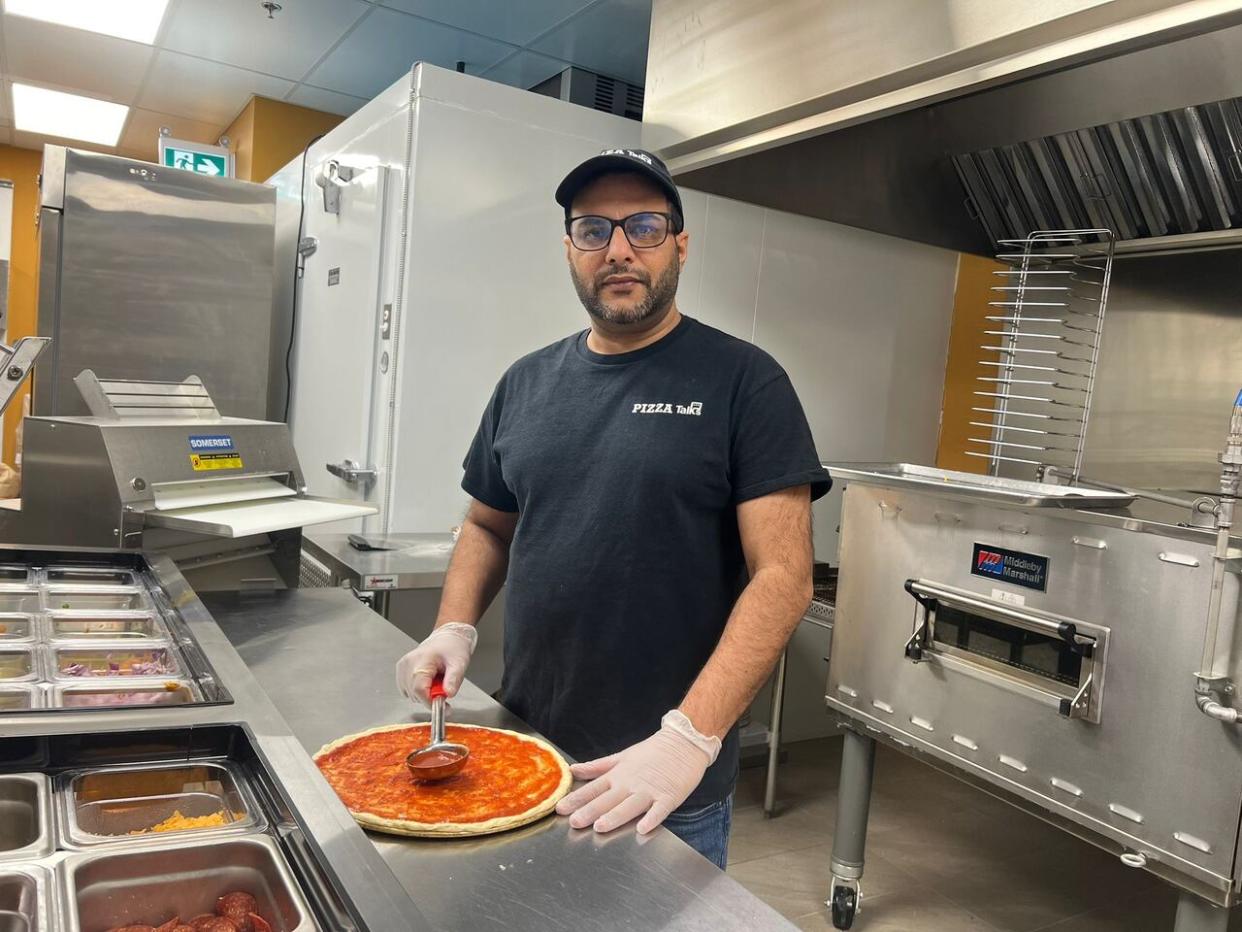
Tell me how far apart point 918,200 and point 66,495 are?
109 inches

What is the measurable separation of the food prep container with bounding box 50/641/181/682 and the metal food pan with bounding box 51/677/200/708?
4 centimetres

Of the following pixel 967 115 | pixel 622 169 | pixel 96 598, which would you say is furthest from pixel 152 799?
pixel 967 115

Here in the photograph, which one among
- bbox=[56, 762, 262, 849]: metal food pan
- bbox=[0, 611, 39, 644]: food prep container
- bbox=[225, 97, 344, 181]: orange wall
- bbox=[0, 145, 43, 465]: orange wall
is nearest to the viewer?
bbox=[56, 762, 262, 849]: metal food pan

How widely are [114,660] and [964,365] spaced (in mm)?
3668

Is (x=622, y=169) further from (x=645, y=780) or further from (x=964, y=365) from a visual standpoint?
(x=964, y=365)

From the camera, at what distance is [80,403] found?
3.69 metres

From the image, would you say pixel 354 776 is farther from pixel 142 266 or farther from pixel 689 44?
pixel 142 266

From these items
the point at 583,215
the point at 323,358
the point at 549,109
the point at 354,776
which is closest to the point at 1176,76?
the point at 583,215

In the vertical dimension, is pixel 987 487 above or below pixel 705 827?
above

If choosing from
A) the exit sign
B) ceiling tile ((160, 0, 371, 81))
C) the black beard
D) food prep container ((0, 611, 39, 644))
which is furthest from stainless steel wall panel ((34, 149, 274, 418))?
the black beard

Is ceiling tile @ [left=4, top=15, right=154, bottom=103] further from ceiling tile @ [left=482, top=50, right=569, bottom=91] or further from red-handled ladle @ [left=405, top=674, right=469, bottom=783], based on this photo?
red-handled ladle @ [left=405, top=674, right=469, bottom=783]

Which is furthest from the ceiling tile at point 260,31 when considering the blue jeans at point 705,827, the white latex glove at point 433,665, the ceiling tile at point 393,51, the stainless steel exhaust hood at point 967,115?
the blue jeans at point 705,827

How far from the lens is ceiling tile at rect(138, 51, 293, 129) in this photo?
16.1ft

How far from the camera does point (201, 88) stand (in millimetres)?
5258
